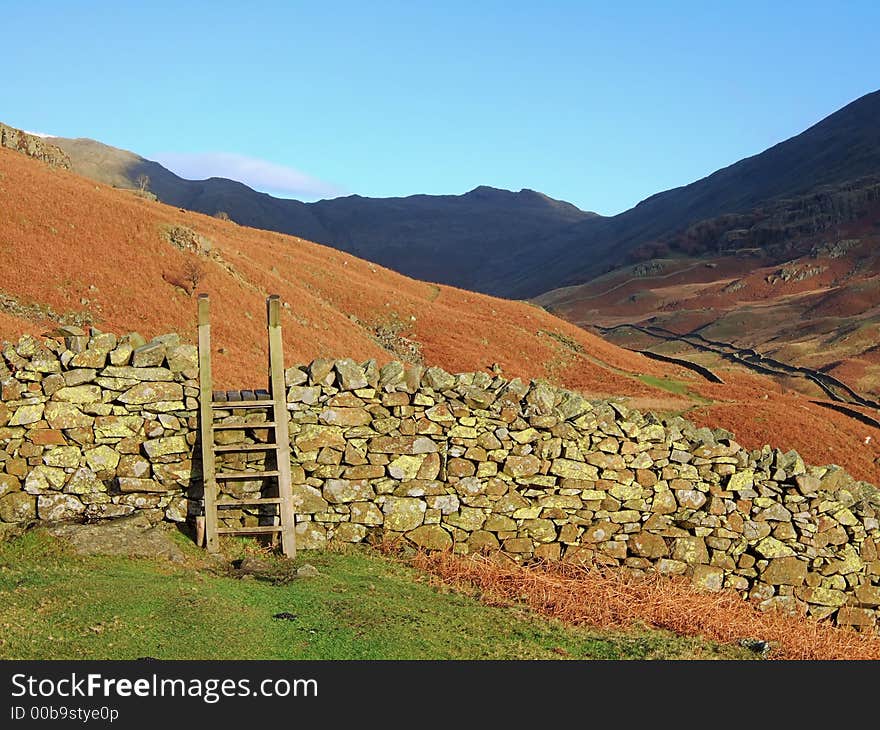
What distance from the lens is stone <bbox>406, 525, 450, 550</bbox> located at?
42.3 feet

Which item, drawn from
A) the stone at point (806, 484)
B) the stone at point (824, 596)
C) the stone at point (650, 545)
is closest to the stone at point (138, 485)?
the stone at point (650, 545)

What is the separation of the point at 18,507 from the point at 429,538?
18.4ft

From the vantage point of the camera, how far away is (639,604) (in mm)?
11789

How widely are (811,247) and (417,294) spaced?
99386mm

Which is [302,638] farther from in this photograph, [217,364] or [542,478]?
[217,364]

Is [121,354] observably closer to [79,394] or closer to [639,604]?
[79,394]

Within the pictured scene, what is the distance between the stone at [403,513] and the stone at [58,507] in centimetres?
418

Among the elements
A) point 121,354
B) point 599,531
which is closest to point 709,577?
point 599,531

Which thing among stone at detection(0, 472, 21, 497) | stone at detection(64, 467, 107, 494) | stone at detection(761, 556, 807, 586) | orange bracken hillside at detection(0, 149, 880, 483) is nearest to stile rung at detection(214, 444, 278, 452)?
stone at detection(64, 467, 107, 494)

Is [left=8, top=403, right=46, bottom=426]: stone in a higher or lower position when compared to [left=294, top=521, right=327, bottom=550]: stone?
higher

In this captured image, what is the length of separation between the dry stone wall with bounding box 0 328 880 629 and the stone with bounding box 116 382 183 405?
0.9 inches

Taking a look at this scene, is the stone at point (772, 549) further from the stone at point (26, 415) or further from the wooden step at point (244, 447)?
the stone at point (26, 415)

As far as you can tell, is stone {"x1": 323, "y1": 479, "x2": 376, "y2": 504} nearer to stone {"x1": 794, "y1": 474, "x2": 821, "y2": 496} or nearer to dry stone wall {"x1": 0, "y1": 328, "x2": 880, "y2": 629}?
dry stone wall {"x1": 0, "y1": 328, "x2": 880, "y2": 629}

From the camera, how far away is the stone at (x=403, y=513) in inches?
507
